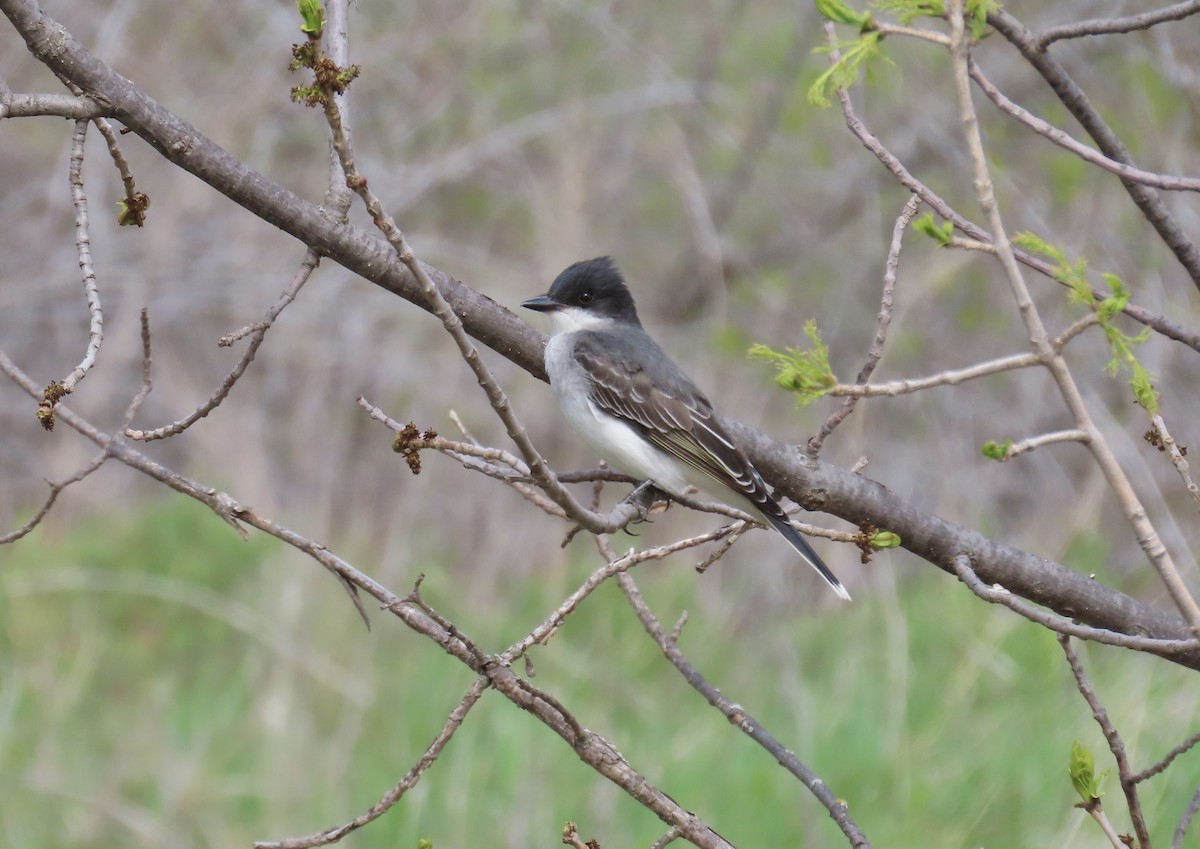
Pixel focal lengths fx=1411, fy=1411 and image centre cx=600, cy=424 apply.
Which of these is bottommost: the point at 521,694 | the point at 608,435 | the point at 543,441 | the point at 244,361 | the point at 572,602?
the point at 521,694

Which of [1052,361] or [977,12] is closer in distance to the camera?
[1052,361]

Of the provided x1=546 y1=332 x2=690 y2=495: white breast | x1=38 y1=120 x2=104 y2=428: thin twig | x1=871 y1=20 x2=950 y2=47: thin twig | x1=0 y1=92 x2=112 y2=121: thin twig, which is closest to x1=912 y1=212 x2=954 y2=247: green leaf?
x1=871 y1=20 x2=950 y2=47: thin twig

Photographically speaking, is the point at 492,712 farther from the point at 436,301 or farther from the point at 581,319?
the point at 436,301

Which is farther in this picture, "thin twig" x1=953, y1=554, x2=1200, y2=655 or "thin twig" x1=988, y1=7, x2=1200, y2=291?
"thin twig" x1=988, y1=7, x2=1200, y2=291

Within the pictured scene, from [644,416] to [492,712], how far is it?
6.28 ft

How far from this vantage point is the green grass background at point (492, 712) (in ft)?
16.1

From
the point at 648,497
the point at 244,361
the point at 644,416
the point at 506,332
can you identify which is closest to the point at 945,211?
the point at 506,332

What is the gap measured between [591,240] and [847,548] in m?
2.58

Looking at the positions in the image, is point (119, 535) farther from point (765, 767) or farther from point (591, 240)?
point (765, 767)

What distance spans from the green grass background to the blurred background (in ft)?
0.07

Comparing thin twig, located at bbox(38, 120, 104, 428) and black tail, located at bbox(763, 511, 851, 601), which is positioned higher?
black tail, located at bbox(763, 511, 851, 601)

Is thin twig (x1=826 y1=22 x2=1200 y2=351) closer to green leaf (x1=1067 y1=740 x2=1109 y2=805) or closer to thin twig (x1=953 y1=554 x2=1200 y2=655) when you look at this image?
thin twig (x1=953 y1=554 x2=1200 y2=655)

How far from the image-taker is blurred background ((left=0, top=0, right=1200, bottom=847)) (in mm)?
5273

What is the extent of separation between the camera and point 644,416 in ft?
14.1
